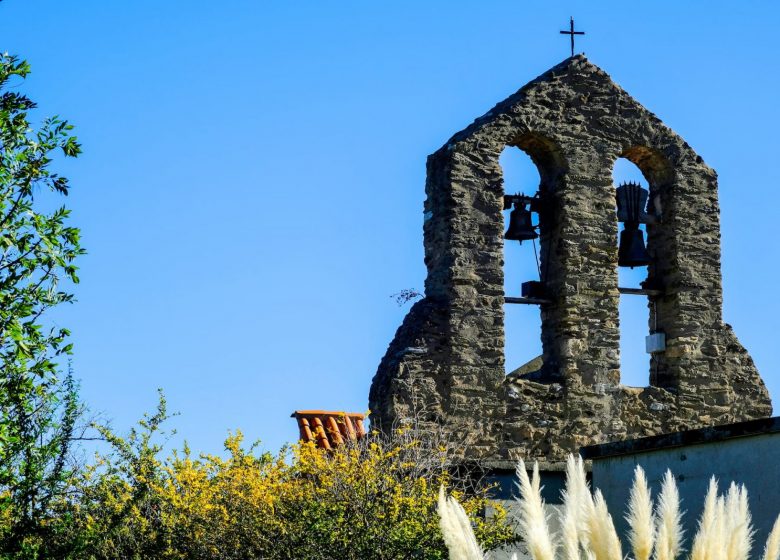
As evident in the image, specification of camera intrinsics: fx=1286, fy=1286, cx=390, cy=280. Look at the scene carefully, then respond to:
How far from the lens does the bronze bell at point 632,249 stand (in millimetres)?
11523

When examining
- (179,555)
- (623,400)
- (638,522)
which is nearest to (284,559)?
(179,555)

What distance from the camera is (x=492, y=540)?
31.4 ft

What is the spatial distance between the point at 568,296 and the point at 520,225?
0.77 m

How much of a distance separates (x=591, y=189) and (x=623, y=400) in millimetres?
1858

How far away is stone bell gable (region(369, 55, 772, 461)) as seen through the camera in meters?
10.6

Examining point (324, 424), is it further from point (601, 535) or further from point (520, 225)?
point (601, 535)

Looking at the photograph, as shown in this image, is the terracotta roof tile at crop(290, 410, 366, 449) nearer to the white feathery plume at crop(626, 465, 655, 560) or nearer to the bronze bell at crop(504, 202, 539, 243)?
the bronze bell at crop(504, 202, 539, 243)

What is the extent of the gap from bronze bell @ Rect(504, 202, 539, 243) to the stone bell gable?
16 cm

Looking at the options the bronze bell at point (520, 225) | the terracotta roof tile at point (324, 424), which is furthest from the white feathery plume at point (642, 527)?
the terracotta roof tile at point (324, 424)

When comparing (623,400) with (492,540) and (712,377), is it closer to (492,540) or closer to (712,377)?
(712,377)

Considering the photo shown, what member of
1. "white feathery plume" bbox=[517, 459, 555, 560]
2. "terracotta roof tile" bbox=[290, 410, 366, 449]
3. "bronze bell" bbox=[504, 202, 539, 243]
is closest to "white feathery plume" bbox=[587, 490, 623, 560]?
"white feathery plume" bbox=[517, 459, 555, 560]

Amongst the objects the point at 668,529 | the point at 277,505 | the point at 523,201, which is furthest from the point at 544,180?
the point at 668,529

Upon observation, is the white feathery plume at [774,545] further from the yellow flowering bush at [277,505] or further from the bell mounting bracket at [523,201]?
the bell mounting bracket at [523,201]

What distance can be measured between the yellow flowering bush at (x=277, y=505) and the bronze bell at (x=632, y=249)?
2.61 metres
